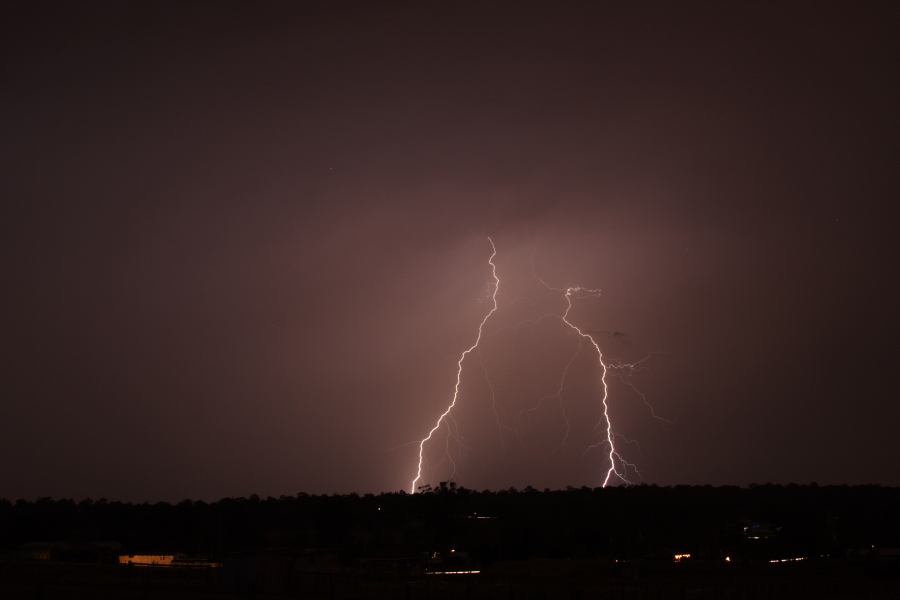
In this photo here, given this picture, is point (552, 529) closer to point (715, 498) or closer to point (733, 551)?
point (733, 551)

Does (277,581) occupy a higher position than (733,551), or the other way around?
(733,551)

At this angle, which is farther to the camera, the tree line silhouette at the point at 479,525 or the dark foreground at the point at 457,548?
the tree line silhouette at the point at 479,525

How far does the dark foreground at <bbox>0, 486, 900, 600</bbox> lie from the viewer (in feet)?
107

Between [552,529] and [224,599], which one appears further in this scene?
[552,529]

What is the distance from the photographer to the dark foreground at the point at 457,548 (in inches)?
1281

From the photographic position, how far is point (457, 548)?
6200 centimetres

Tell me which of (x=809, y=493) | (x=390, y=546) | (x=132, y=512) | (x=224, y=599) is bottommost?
(x=224, y=599)

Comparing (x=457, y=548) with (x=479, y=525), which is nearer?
(x=457, y=548)

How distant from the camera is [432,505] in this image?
2675 inches

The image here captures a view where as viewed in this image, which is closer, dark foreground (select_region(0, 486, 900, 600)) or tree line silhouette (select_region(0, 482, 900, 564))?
dark foreground (select_region(0, 486, 900, 600))

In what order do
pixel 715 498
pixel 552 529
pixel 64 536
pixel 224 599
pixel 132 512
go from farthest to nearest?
1. pixel 715 498
2. pixel 132 512
3. pixel 552 529
4. pixel 64 536
5. pixel 224 599

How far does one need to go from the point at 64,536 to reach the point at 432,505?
30212 mm

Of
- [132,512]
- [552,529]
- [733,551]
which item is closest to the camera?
[733,551]

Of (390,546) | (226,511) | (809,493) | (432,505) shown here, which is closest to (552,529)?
(432,505)
